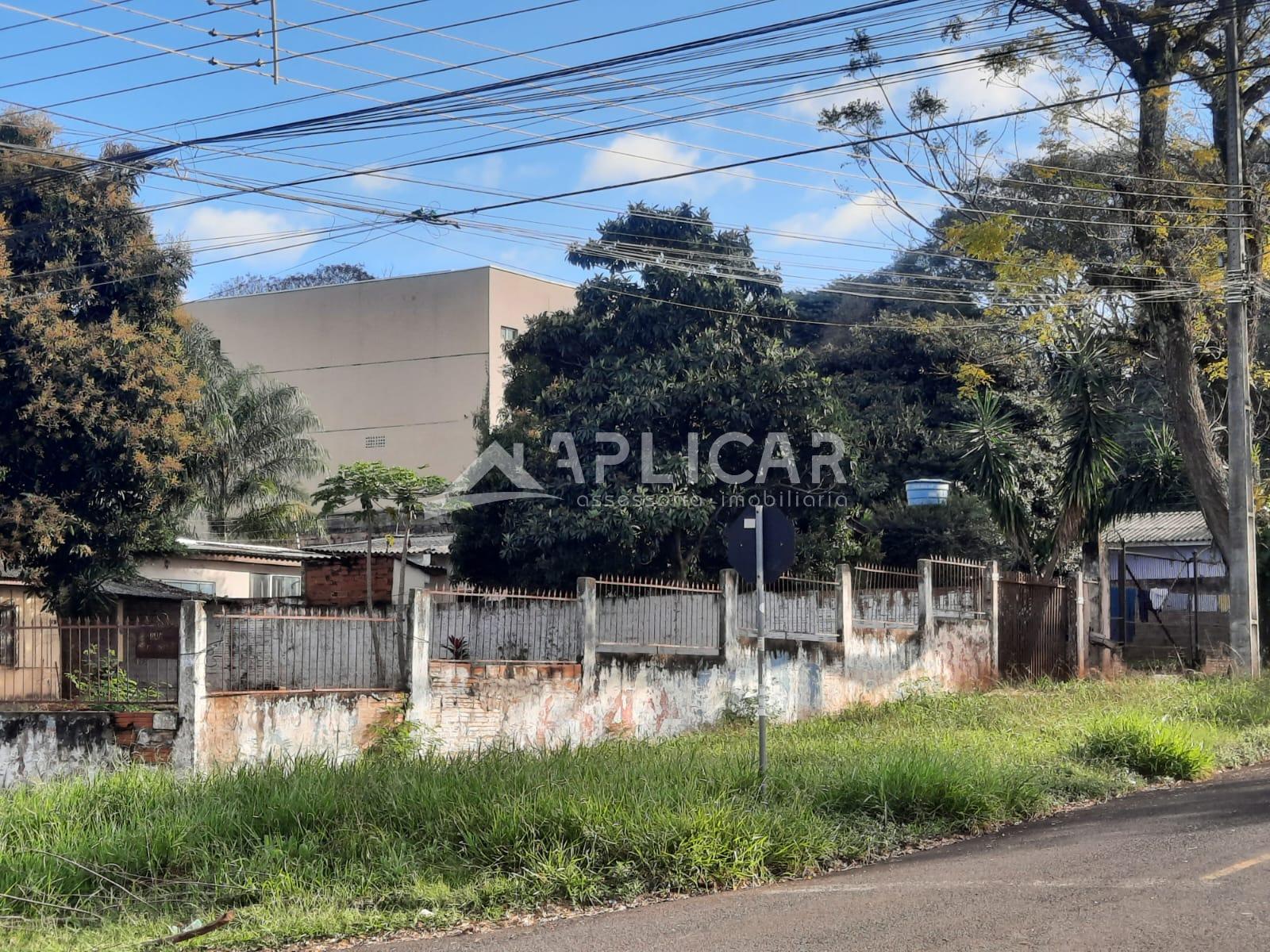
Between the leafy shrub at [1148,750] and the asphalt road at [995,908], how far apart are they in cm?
285

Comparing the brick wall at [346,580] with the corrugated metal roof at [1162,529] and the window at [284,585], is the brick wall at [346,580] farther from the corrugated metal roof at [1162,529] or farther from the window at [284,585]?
the corrugated metal roof at [1162,529]

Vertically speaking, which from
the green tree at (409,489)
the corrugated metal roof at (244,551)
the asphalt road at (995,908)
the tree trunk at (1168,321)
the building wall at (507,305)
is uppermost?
the building wall at (507,305)

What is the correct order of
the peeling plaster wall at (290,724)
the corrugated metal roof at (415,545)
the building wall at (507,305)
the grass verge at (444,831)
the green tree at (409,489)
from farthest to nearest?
1. the building wall at (507,305)
2. the corrugated metal roof at (415,545)
3. the green tree at (409,489)
4. the peeling plaster wall at (290,724)
5. the grass verge at (444,831)

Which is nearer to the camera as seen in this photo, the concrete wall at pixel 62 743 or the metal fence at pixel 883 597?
the concrete wall at pixel 62 743

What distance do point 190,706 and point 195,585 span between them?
1474 cm

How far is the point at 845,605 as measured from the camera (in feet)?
56.7

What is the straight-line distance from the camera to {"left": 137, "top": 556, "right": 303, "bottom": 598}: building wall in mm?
24844

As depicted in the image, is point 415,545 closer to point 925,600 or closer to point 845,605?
point 925,600

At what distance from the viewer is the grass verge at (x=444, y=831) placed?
25.9ft

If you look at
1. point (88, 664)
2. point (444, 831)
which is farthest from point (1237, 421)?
point (88, 664)

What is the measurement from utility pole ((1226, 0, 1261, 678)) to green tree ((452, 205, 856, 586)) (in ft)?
25.3

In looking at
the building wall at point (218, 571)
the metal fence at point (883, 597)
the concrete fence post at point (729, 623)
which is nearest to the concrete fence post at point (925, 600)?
the metal fence at point (883, 597)

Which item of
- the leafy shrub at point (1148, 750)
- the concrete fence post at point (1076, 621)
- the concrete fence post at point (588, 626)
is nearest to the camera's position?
the leafy shrub at point (1148, 750)

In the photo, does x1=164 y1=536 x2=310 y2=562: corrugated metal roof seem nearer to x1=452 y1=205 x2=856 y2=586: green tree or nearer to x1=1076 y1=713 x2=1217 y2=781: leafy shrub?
x1=452 y1=205 x2=856 y2=586: green tree
